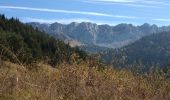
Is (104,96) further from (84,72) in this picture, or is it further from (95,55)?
(95,55)

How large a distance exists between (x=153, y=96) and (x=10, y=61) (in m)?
3.38

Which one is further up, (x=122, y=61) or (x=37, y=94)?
(x=122, y=61)

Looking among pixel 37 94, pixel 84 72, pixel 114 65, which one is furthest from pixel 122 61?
pixel 37 94

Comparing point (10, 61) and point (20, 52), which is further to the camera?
point (10, 61)

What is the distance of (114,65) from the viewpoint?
352 inches

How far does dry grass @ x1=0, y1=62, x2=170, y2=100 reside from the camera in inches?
298

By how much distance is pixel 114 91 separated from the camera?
7.68 metres

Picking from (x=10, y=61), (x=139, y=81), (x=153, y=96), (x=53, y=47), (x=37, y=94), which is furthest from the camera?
(x=53, y=47)

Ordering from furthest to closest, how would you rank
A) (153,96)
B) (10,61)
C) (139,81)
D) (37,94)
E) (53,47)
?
(53,47) < (10,61) < (139,81) < (153,96) < (37,94)

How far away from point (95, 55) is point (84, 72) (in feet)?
3.47

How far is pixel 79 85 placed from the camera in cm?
780

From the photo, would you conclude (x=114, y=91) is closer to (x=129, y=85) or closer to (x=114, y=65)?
(x=129, y=85)

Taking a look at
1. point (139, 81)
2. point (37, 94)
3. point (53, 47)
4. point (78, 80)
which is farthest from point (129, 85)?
point (53, 47)

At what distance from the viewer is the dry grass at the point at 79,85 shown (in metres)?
7.57
